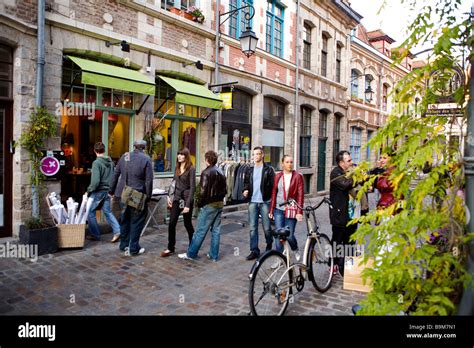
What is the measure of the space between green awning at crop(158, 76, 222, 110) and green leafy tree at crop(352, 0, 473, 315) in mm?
6564

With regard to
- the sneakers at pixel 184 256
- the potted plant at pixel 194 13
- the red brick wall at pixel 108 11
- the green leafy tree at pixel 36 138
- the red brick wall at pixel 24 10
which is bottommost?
the sneakers at pixel 184 256

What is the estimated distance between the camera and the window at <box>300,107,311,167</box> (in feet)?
50.1

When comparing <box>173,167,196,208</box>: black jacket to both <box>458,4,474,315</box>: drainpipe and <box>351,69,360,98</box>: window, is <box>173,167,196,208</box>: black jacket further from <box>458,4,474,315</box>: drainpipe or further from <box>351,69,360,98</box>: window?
<box>351,69,360,98</box>: window

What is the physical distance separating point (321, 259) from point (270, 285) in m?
1.42

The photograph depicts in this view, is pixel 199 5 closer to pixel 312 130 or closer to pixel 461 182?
pixel 312 130

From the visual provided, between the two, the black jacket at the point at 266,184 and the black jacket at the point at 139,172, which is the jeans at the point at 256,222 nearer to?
the black jacket at the point at 266,184

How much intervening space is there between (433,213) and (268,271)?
1858 millimetres

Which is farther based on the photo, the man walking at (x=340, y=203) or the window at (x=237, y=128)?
the window at (x=237, y=128)

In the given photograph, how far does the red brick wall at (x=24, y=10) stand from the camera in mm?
6039

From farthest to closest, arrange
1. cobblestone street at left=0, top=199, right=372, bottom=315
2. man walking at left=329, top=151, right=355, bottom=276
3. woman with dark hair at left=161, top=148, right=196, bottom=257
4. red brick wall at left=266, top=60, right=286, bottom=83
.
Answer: red brick wall at left=266, top=60, right=286, bottom=83 < woman with dark hair at left=161, top=148, right=196, bottom=257 < man walking at left=329, top=151, right=355, bottom=276 < cobblestone street at left=0, top=199, right=372, bottom=315

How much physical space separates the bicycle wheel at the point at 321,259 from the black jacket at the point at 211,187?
71.4 inches

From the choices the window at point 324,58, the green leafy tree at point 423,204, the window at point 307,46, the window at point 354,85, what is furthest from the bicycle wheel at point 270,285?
the window at point 354,85

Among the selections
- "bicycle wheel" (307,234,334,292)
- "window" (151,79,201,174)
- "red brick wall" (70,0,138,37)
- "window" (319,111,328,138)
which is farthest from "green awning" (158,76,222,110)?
"window" (319,111,328,138)

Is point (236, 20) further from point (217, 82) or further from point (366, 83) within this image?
point (366, 83)
